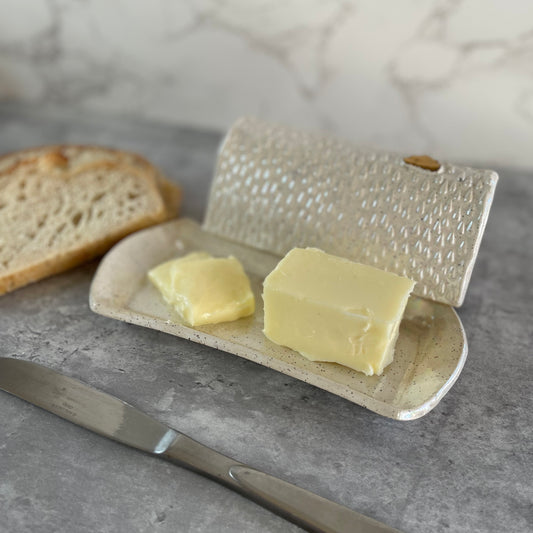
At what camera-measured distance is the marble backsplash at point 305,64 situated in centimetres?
166

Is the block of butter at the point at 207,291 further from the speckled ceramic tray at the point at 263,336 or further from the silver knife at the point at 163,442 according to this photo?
the silver knife at the point at 163,442

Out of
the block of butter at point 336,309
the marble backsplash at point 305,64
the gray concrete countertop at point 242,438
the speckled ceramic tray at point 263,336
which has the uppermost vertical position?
the marble backsplash at point 305,64

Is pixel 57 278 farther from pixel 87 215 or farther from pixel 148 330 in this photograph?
pixel 148 330

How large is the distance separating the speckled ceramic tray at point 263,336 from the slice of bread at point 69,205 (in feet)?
0.32

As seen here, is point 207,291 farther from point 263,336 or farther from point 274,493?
point 274,493

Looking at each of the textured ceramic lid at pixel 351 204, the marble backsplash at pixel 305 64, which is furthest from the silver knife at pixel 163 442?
the marble backsplash at pixel 305 64

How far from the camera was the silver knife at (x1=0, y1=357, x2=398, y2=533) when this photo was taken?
0.88 m

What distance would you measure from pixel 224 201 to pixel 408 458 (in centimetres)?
70

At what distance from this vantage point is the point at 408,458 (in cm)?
100

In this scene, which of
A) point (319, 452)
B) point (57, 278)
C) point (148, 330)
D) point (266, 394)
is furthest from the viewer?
point (57, 278)

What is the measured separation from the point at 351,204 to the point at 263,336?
34 centimetres

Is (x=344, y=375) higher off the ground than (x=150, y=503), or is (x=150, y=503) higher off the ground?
(x=344, y=375)

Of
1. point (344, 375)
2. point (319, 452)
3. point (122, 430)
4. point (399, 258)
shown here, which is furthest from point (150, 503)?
point (399, 258)

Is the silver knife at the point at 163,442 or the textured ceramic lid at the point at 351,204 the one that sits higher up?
the textured ceramic lid at the point at 351,204
